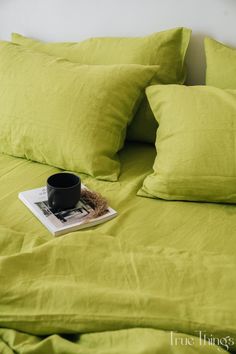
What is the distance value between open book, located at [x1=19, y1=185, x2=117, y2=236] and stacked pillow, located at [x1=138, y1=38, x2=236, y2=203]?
0.58 feet

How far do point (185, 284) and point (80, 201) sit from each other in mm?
461

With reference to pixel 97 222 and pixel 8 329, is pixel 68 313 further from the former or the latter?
pixel 97 222

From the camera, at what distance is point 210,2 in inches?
57.9

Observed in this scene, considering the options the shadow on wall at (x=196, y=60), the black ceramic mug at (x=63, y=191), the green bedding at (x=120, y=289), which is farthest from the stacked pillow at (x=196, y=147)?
the shadow on wall at (x=196, y=60)

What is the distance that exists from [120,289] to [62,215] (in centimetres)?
37

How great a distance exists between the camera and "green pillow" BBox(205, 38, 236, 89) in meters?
1.37

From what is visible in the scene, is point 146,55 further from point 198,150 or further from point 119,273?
point 119,273

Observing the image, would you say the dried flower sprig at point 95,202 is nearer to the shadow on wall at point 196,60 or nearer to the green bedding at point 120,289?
the green bedding at point 120,289

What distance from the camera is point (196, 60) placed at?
157 cm

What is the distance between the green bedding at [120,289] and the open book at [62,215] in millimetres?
34

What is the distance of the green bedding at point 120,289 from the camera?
74 centimetres

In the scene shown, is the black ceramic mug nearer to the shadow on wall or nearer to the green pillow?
the green pillow

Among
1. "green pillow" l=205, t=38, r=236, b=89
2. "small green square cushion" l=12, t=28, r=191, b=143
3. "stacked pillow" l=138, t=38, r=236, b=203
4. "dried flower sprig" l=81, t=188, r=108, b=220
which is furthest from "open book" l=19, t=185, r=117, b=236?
"green pillow" l=205, t=38, r=236, b=89

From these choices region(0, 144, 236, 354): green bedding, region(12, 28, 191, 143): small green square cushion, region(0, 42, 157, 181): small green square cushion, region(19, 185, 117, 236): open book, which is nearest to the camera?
region(0, 144, 236, 354): green bedding
